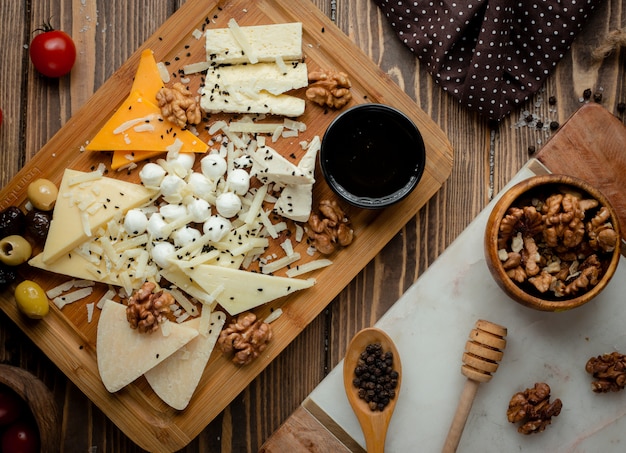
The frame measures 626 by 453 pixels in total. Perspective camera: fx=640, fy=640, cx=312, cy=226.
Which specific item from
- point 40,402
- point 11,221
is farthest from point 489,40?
point 40,402

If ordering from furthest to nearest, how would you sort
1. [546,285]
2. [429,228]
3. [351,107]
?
[429,228] → [351,107] → [546,285]

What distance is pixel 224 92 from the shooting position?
1.94 meters

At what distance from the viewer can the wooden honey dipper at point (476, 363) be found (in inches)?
72.6

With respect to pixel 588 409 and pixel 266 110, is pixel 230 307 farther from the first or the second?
pixel 588 409

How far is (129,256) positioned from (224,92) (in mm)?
572

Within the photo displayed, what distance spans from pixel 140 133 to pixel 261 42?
457 millimetres

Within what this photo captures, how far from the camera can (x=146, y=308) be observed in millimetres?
1851

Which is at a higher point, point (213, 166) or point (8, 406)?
point (213, 166)

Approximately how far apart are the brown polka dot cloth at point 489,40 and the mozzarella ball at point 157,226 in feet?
3.09

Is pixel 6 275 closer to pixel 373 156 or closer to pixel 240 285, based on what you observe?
pixel 240 285

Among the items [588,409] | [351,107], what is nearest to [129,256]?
[351,107]

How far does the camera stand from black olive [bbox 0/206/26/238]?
6.23 feet

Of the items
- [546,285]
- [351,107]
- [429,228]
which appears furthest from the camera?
[429,228]

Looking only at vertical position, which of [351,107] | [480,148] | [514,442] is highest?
[351,107]
